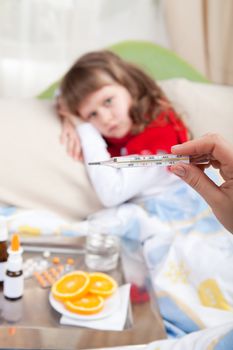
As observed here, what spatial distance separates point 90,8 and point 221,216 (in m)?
1.23

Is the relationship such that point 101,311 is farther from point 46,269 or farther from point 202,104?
point 202,104

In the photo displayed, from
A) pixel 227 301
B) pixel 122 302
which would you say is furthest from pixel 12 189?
pixel 227 301

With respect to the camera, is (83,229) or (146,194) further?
(146,194)

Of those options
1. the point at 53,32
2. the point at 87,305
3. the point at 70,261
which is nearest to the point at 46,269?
the point at 70,261

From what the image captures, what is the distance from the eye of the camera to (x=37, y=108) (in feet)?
4.17

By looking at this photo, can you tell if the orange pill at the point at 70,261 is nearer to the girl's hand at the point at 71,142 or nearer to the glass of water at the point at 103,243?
the glass of water at the point at 103,243

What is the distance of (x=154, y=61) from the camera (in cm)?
150

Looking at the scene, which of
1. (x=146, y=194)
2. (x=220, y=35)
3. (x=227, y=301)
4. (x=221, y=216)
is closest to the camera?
(x=221, y=216)

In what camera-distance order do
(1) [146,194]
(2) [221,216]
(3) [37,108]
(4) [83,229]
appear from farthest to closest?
(3) [37,108] → (1) [146,194] → (4) [83,229] → (2) [221,216]

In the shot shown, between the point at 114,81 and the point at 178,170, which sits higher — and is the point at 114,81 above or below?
below

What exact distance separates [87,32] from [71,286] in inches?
41.2

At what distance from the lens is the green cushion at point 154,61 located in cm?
146

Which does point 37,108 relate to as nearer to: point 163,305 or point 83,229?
point 83,229

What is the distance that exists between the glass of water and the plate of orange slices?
0.24ft
